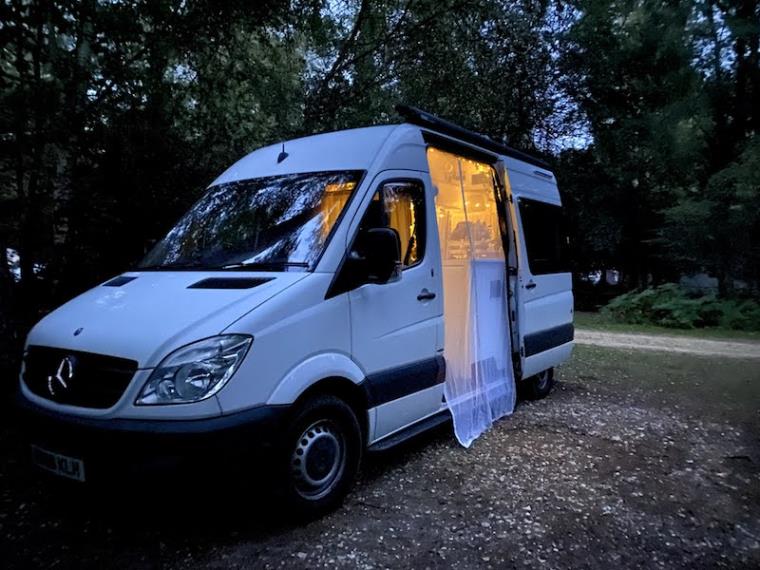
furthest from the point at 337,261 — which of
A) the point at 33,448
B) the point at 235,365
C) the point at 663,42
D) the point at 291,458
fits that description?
the point at 663,42

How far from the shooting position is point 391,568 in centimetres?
281

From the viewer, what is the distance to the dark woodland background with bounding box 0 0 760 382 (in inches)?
207

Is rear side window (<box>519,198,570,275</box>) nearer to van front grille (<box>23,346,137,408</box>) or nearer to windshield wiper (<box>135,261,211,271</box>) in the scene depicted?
windshield wiper (<box>135,261,211,271</box>)

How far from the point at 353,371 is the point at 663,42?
709 inches

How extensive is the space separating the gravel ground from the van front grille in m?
0.52

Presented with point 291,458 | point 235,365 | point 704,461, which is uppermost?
point 235,365

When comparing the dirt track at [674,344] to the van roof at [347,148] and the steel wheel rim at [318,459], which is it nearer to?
the van roof at [347,148]

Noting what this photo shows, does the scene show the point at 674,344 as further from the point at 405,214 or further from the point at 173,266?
the point at 173,266

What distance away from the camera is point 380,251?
3320 mm

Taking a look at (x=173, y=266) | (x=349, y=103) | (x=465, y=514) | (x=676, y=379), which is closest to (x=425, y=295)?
(x=465, y=514)

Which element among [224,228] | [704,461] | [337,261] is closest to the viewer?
[337,261]

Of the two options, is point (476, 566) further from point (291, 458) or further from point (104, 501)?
point (104, 501)

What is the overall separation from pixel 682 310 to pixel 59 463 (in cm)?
1499

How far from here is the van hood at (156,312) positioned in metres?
2.75
